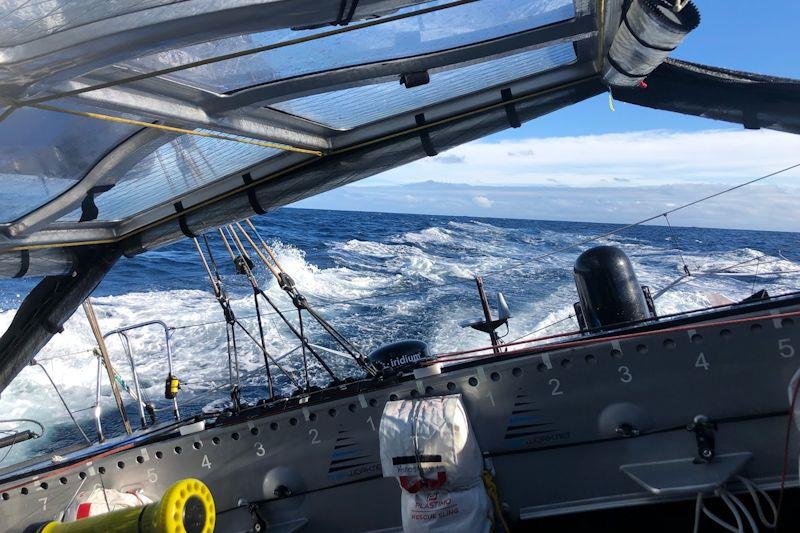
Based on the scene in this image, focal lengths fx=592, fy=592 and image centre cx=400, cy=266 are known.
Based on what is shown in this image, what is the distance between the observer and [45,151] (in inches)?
109

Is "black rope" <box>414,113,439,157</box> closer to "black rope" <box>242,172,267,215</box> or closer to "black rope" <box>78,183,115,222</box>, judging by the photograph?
"black rope" <box>242,172,267,215</box>

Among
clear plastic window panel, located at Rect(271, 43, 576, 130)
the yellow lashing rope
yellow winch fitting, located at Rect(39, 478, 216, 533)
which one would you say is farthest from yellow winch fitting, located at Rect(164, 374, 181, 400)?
the yellow lashing rope

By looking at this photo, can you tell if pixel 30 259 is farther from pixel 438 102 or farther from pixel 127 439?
pixel 438 102

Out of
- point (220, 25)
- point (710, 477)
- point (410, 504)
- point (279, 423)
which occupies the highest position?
point (220, 25)

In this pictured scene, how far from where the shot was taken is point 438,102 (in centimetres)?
331

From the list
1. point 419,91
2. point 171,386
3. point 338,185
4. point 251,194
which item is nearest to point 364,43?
point 419,91

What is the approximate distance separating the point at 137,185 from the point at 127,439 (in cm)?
180

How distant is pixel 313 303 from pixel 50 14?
1135cm

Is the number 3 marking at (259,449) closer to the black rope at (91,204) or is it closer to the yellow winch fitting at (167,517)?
the yellow winch fitting at (167,517)

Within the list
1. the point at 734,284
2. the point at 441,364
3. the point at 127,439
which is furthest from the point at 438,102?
the point at 734,284

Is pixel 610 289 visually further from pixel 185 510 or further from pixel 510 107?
pixel 185 510

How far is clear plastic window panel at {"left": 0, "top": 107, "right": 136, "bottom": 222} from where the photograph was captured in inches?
97.7

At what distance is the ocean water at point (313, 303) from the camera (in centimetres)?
855

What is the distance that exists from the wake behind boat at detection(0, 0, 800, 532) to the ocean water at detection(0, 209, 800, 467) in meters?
1.33
